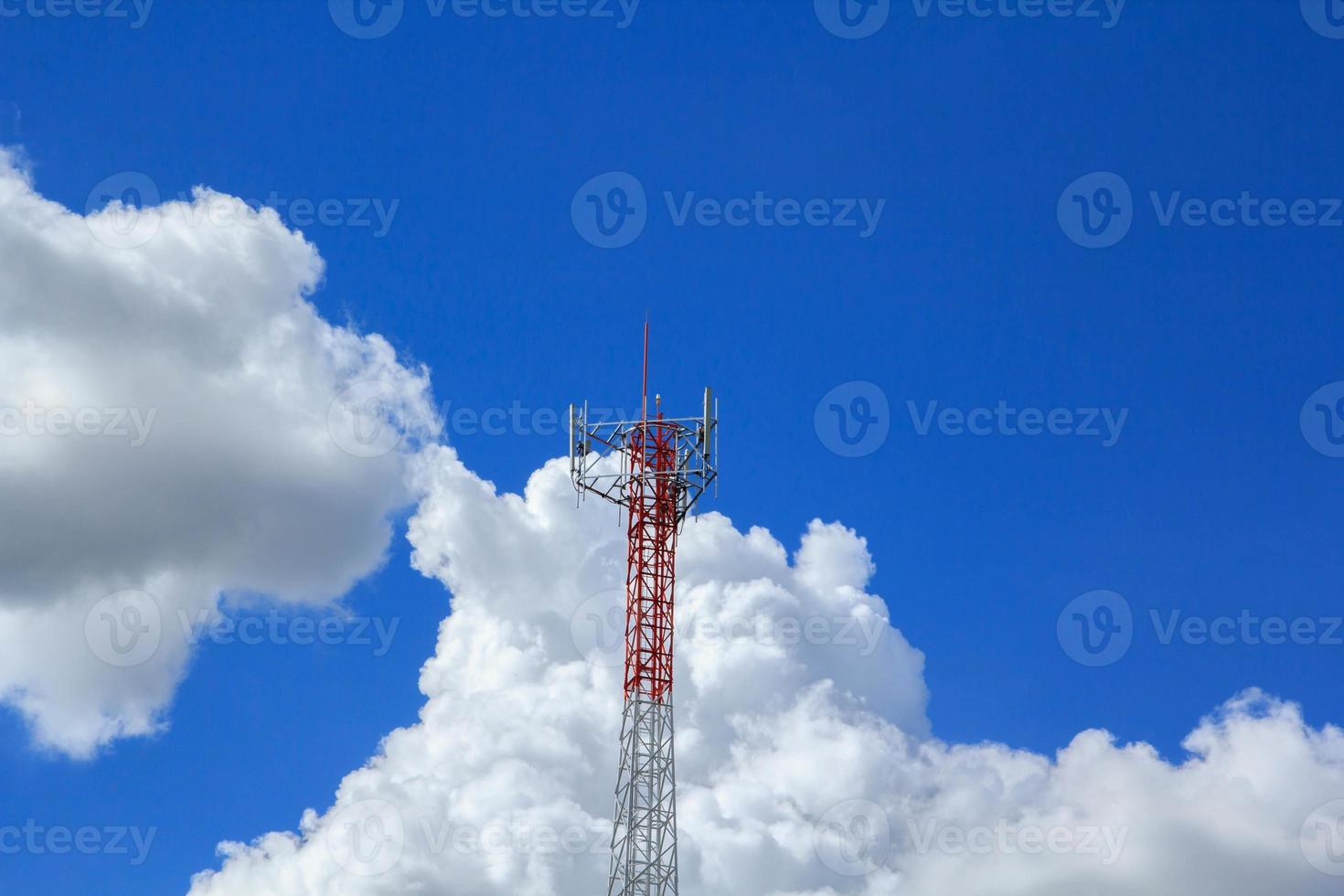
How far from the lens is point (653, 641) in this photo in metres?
154

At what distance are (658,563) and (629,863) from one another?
51.1 feet

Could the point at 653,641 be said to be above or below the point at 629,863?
above

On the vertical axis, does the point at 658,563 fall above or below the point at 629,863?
above

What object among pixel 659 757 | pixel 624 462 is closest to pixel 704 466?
pixel 624 462

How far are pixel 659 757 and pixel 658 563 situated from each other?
10144 mm

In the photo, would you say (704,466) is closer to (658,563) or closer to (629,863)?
(658,563)

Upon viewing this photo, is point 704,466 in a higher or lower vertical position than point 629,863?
higher

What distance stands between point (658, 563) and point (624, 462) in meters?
5.73

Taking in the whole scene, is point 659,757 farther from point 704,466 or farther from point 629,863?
point 704,466

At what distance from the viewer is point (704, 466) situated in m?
156

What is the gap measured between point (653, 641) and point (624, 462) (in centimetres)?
970

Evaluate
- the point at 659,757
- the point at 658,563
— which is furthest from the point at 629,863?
the point at 658,563

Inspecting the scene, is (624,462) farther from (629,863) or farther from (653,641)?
(629,863)

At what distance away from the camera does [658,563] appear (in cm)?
15512
